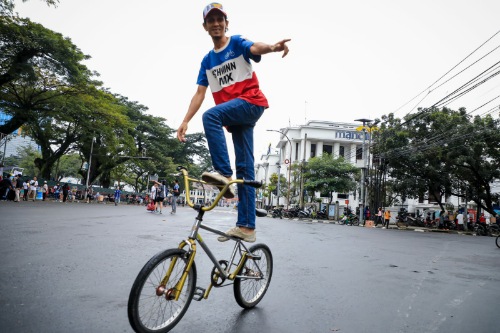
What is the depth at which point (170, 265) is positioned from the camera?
1.99m

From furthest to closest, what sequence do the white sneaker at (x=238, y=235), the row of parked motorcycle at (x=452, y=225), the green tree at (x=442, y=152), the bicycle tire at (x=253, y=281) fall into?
the green tree at (x=442, y=152)
the row of parked motorcycle at (x=452, y=225)
the white sneaker at (x=238, y=235)
the bicycle tire at (x=253, y=281)

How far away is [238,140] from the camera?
2.97 m

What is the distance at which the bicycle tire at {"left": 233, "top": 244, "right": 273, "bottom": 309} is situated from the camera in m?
2.53

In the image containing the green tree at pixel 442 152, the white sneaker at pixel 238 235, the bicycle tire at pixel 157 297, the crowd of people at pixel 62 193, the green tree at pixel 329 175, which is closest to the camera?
the bicycle tire at pixel 157 297

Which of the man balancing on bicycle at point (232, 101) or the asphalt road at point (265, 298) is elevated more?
the man balancing on bicycle at point (232, 101)

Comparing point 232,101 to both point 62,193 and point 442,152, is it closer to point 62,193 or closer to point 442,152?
point 442,152

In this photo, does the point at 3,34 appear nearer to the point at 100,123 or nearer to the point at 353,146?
the point at 100,123

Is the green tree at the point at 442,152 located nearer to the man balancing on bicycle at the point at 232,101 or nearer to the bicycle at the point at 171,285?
the man balancing on bicycle at the point at 232,101

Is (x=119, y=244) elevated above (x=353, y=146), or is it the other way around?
(x=353, y=146)

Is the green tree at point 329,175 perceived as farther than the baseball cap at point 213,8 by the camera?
Yes

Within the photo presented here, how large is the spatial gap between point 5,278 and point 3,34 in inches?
832

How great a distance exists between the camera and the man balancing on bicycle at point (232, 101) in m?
2.62

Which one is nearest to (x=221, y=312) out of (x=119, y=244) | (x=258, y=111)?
(x=258, y=111)

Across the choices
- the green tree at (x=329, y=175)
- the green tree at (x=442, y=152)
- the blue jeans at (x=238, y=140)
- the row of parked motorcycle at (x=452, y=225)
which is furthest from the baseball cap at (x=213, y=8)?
the green tree at (x=329, y=175)
